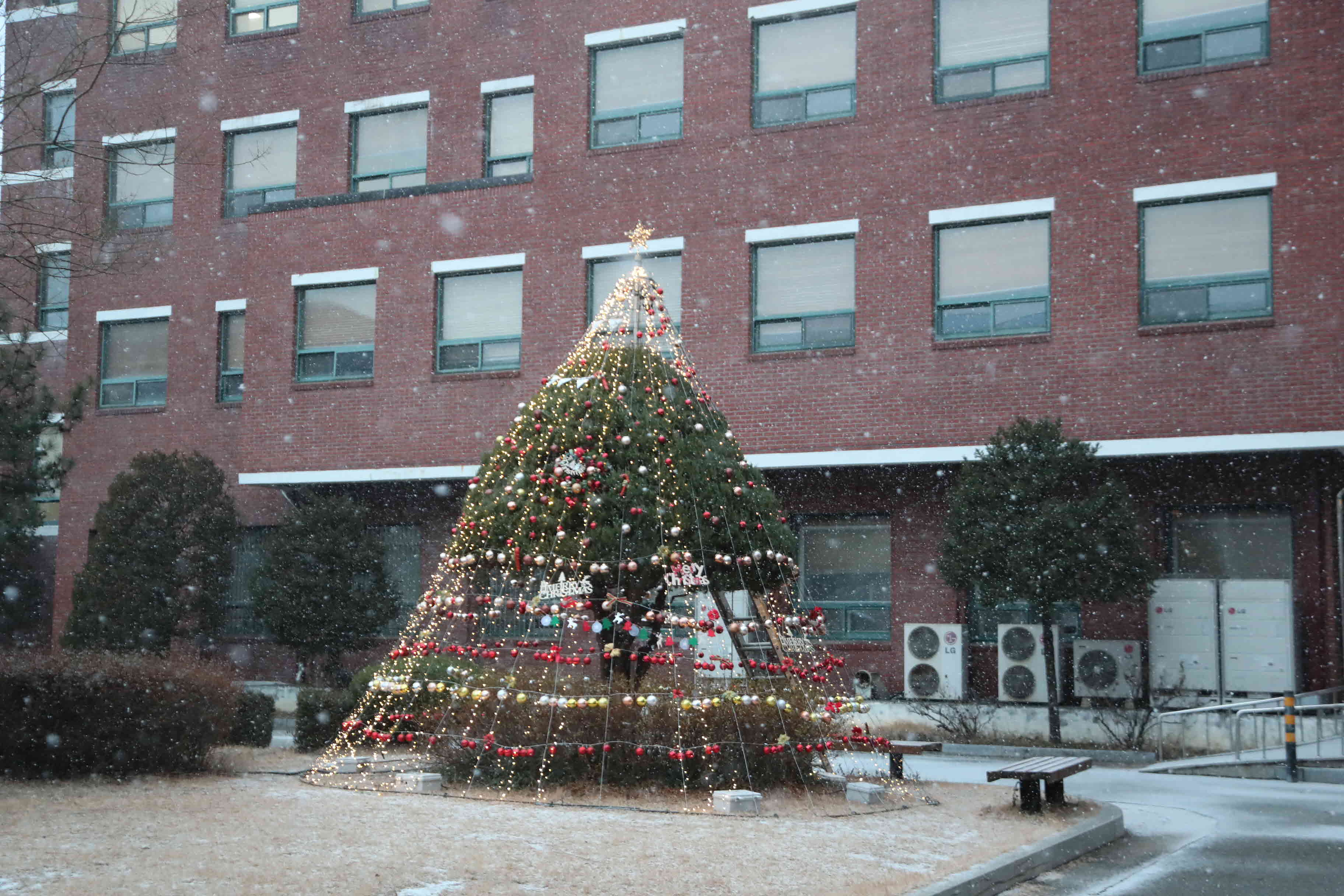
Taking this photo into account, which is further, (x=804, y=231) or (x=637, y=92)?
(x=637, y=92)

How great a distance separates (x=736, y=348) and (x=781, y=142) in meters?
3.19

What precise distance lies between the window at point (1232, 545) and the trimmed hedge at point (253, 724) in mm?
12354

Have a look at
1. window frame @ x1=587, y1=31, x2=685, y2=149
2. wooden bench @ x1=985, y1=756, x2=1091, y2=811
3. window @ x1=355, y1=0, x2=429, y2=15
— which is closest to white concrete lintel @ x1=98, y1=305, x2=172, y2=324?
window @ x1=355, y1=0, x2=429, y2=15

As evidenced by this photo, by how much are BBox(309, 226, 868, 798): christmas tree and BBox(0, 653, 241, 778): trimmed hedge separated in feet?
4.83

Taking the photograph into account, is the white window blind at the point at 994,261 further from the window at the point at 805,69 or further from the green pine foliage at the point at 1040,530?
the window at the point at 805,69

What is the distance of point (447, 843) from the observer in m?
9.08

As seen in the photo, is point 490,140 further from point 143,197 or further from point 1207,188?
point 1207,188

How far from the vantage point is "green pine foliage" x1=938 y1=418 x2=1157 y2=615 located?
1803cm

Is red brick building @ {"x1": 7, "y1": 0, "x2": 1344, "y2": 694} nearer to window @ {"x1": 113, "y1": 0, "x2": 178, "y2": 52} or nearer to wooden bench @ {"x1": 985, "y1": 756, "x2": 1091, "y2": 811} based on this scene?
window @ {"x1": 113, "y1": 0, "x2": 178, "y2": 52}

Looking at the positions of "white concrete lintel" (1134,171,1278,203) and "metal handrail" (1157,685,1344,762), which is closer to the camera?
"metal handrail" (1157,685,1344,762)

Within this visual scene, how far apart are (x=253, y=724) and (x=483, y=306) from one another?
962 cm

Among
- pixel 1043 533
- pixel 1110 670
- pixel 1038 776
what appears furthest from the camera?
pixel 1110 670

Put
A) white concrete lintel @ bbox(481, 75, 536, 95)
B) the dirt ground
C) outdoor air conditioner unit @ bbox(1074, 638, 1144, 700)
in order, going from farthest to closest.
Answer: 1. white concrete lintel @ bbox(481, 75, 536, 95)
2. outdoor air conditioner unit @ bbox(1074, 638, 1144, 700)
3. the dirt ground

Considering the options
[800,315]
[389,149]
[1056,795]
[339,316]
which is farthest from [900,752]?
[389,149]
